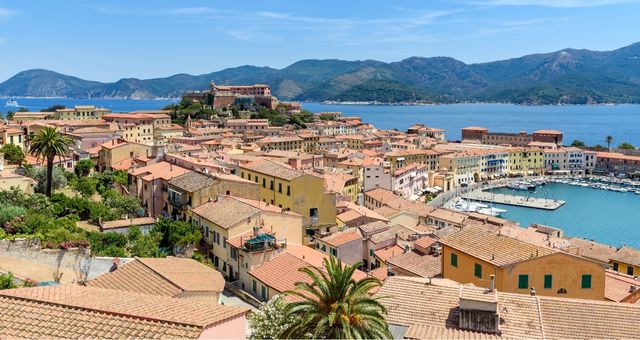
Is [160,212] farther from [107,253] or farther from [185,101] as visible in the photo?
[185,101]

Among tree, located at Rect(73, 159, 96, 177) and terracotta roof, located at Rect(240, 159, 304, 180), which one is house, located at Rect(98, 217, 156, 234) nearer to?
terracotta roof, located at Rect(240, 159, 304, 180)

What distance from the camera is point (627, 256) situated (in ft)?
110

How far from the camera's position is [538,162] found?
102938mm

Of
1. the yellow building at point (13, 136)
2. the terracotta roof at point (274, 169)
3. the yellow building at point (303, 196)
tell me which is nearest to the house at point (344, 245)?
the yellow building at point (303, 196)

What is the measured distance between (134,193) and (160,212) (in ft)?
12.2

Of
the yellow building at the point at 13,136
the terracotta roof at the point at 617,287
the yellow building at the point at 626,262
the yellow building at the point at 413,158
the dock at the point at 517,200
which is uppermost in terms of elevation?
the yellow building at the point at 13,136

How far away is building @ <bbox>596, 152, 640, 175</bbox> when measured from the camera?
99.6m

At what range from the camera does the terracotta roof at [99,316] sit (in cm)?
838

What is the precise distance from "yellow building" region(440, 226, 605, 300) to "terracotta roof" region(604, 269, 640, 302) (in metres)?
1.99

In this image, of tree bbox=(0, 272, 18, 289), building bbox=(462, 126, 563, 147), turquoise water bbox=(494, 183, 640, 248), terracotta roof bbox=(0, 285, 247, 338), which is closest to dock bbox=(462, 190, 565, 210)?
turquoise water bbox=(494, 183, 640, 248)

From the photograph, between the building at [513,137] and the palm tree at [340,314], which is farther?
the building at [513,137]

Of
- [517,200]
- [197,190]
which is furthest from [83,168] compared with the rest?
[517,200]

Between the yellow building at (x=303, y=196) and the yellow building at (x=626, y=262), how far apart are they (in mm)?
16787

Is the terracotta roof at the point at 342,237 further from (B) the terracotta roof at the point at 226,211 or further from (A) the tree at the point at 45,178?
(A) the tree at the point at 45,178
